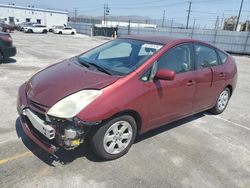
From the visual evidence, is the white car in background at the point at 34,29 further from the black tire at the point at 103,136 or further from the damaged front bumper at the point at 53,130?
the black tire at the point at 103,136

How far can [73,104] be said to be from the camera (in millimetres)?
2893

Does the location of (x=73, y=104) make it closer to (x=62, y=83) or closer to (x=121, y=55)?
(x=62, y=83)

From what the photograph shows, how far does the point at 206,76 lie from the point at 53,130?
9.37 feet

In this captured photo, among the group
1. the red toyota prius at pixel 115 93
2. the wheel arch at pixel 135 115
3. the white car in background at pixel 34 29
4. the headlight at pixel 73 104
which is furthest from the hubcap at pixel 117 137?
the white car in background at pixel 34 29

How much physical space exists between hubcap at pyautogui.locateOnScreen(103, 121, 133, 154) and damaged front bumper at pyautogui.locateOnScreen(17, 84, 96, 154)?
0.37 meters

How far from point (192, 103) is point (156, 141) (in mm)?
961

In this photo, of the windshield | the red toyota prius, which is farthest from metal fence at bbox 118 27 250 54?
the windshield

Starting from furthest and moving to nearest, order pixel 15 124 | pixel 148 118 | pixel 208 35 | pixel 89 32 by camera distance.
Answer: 1. pixel 89 32
2. pixel 208 35
3. pixel 15 124
4. pixel 148 118

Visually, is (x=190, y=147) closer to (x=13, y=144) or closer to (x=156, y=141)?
(x=156, y=141)

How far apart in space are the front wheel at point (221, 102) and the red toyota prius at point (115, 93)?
2.59 feet

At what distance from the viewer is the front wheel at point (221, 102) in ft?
17.2

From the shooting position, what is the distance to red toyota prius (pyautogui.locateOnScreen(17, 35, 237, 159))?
2893 millimetres

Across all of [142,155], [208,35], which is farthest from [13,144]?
[208,35]

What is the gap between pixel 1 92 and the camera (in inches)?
233
